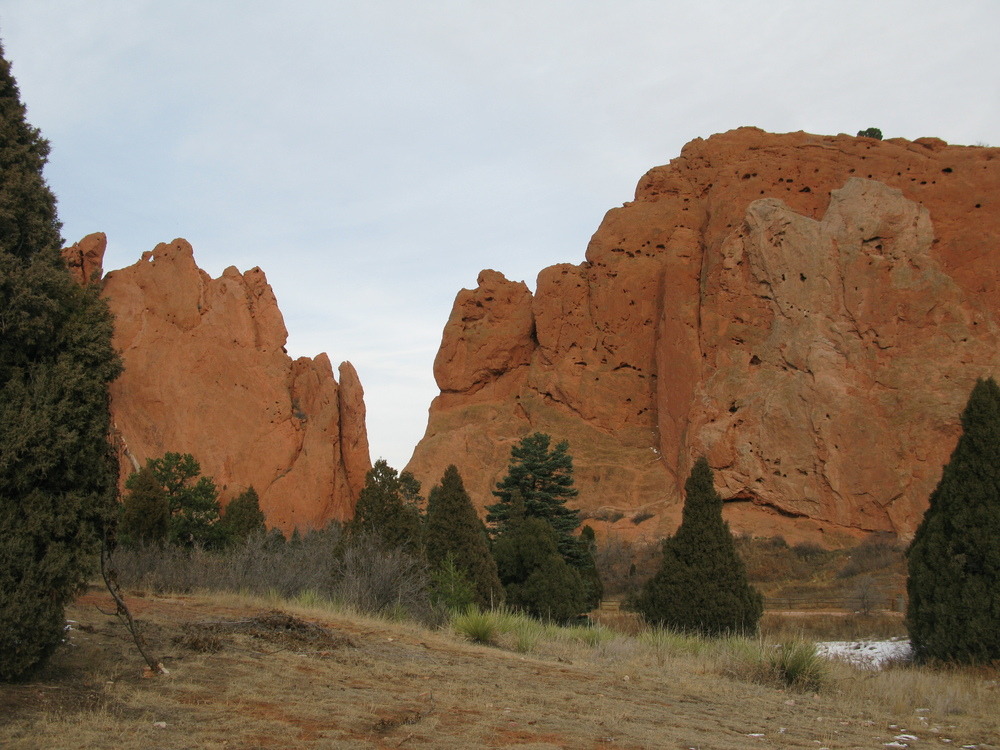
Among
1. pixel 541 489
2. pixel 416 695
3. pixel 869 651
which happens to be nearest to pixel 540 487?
pixel 541 489

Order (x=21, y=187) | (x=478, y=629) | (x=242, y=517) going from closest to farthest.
Answer: (x=21, y=187) < (x=478, y=629) < (x=242, y=517)

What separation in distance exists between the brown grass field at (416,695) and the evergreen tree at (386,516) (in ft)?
13.9

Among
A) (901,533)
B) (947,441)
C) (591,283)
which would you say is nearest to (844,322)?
(947,441)

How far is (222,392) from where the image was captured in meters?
52.1

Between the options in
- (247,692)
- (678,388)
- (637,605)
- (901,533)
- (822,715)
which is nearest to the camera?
(247,692)

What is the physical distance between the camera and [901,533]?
38156 millimetres

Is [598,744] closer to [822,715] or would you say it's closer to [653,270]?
[822,715]

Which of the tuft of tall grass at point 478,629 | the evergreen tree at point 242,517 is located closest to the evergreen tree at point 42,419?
the tuft of tall grass at point 478,629

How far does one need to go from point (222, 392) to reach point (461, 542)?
39823 millimetres

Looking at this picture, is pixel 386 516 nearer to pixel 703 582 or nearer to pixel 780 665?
pixel 703 582

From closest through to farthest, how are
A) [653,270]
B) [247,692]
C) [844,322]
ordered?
[247,692] < [844,322] < [653,270]

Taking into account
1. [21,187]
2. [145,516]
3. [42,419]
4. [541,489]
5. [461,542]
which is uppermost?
[21,187]

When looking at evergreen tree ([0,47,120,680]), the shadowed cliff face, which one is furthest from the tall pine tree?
evergreen tree ([0,47,120,680])

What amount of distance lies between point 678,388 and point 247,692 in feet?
139
